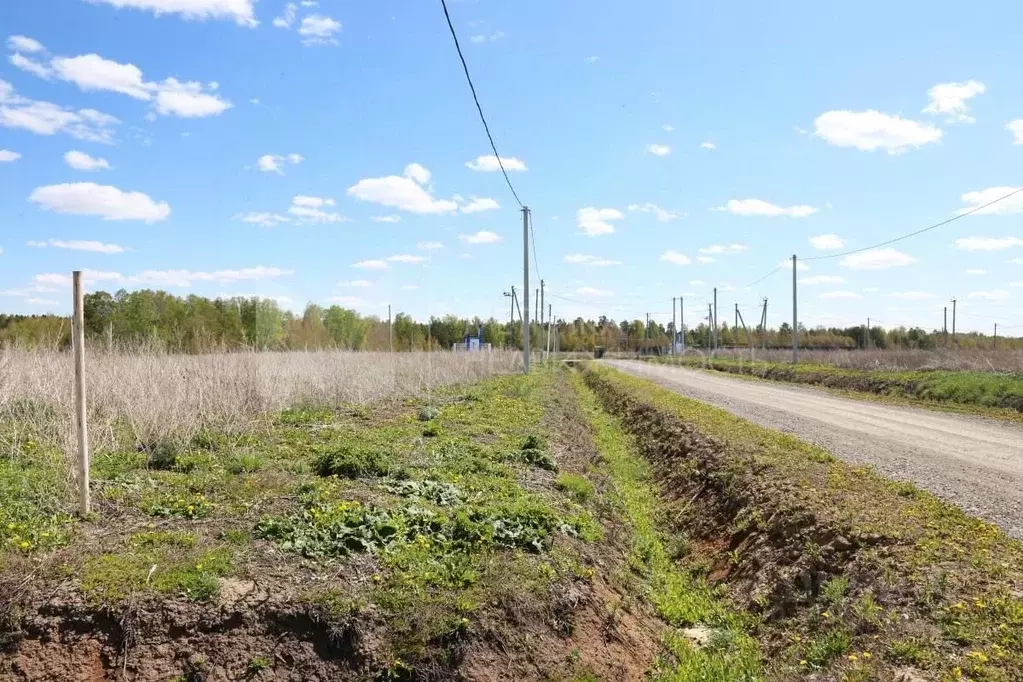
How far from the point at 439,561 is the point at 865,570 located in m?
3.37

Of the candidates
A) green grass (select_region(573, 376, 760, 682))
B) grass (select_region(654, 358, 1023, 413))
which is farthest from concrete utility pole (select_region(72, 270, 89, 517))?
grass (select_region(654, 358, 1023, 413))

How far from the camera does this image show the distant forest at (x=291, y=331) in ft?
43.4

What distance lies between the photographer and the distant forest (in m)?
13.2

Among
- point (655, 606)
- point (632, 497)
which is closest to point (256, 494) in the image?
point (655, 606)

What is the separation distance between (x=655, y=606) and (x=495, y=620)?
2.34m

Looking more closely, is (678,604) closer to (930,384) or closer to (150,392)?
(150,392)

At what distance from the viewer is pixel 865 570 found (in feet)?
Answer: 19.1

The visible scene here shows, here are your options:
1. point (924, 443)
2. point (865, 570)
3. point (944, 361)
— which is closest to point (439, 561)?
point (865, 570)

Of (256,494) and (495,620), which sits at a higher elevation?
(256,494)

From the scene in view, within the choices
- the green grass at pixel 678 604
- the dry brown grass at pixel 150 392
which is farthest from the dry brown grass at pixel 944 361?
the dry brown grass at pixel 150 392

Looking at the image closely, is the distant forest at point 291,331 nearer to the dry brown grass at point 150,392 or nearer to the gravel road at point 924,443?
the dry brown grass at point 150,392

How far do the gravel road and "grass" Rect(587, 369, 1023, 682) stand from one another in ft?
2.19

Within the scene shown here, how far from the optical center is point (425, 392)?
20.2 meters

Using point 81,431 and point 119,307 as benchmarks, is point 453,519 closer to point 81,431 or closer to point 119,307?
point 81,431
